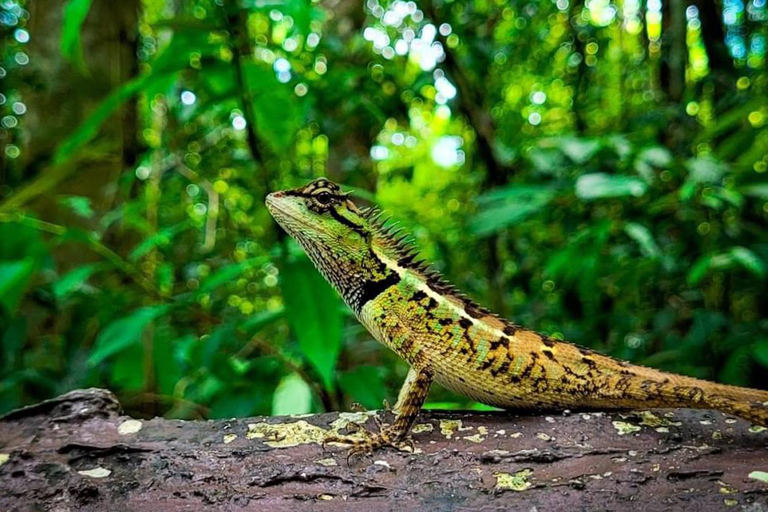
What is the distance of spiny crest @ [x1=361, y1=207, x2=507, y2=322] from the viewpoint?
96.7 inches

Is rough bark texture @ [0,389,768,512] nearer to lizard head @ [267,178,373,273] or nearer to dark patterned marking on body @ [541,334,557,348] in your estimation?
dark patterned marking on body @ [541,334,557,348]

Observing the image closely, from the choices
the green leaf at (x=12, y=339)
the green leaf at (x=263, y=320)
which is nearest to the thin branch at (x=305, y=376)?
the green leaf at (x=263, y=320)

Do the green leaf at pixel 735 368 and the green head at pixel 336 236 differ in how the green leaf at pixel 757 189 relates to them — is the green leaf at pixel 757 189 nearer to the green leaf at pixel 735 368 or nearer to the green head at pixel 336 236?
the green leaf at pixel 735 368

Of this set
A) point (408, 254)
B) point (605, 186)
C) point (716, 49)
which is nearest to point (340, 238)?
point (408, 254)

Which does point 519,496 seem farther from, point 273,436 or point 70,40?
point 70,40

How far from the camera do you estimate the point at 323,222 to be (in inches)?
93.4

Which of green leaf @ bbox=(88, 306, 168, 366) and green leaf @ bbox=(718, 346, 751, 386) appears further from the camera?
green leaf @ bbox=(718, 346, 751, 386)

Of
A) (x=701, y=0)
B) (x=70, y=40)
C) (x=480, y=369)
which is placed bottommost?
(x=480, y=369)

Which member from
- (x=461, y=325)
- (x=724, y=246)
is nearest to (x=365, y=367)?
(x=461, y=325)

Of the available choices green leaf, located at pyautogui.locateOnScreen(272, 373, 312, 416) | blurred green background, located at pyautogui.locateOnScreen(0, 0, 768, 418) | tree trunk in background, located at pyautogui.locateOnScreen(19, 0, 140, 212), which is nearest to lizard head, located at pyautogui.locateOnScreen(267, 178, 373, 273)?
blurred green background, located at pyautogui.locateOnScreen(0, 0, 768, 418)

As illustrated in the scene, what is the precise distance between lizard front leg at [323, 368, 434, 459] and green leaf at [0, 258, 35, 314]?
1386 mm

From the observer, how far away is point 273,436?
2.00 meters

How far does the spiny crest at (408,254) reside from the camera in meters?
2.46

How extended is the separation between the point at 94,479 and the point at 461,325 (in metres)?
1.28
